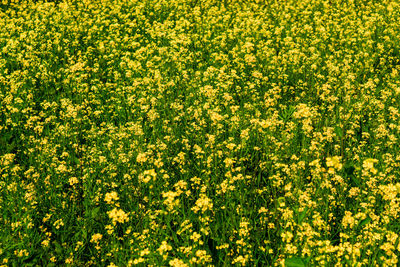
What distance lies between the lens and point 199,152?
397cm

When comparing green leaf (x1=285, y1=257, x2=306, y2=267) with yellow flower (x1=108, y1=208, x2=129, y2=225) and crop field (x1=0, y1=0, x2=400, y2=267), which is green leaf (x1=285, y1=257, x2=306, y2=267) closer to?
crop field (x1=0, y1=0, x2=400, y2=267)

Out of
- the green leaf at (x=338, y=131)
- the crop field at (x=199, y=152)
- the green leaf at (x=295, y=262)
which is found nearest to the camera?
the green leaf at (x=295, y=262)

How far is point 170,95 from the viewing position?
545 cm

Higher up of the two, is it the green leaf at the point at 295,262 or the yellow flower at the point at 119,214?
the green leaf at the point at 295,262

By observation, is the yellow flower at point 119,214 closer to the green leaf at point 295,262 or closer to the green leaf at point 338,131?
the green leaf at point 295,262

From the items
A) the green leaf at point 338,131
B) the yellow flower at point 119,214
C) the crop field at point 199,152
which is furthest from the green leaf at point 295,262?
the green leaf at point 338,131

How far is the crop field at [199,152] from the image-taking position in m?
3.04

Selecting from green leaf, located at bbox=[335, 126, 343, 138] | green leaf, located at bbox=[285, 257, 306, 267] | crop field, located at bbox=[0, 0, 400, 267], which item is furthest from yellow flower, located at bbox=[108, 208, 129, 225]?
green leaf, located at bbox=[335, 126, 343, 138]

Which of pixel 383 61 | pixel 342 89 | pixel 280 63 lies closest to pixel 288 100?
pixel 342 89

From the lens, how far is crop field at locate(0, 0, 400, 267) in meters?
3.04

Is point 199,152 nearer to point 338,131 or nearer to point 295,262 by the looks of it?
point 338,131

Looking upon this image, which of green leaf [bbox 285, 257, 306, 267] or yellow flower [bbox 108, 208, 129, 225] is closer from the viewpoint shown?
green leaf [bbox 285, 257, 306, 267]

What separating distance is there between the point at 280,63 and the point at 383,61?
1.78 metres

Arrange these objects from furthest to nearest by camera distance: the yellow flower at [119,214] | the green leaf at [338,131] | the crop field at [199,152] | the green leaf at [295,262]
A: the green leaf at [338,131], the crop field at [199,152], the yellow flower at [119,214], the green leaf at [295,262]
